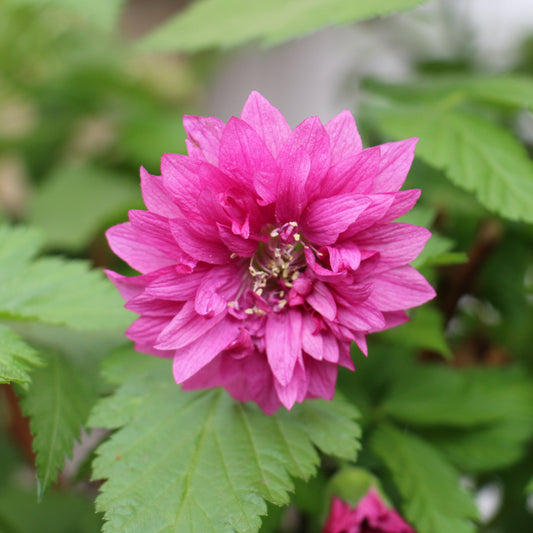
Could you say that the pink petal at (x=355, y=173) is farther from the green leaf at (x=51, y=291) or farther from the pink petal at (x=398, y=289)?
the green leaf at (x=51, y=291)

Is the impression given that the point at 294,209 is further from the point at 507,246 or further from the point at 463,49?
the point at 463,49

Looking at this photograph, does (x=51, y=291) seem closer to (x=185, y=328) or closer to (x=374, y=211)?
(x=185, y=328)

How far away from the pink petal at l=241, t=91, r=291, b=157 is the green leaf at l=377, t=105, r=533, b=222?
0.15 meters

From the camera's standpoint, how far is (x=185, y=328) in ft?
1.17

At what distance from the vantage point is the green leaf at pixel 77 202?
0.78m

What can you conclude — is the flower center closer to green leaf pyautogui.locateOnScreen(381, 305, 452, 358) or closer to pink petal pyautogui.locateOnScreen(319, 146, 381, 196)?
pink petal pyautogui.locateOnScreen(319, 146, 381, 196)

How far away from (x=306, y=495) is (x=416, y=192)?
11.3 inches

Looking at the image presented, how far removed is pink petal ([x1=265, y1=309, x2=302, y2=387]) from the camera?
344 millimetres

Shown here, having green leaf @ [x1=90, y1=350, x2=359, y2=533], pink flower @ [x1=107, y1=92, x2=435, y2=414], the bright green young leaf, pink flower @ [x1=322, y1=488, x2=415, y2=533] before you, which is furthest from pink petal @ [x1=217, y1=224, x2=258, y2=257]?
the bright green young leaf

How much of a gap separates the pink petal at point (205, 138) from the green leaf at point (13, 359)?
158 millimetres

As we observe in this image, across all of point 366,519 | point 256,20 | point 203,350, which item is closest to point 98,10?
point 256,20

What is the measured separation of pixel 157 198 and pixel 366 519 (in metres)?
0.27

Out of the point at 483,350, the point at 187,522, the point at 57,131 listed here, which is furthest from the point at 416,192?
the point at 57,131

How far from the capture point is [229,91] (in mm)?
1915
